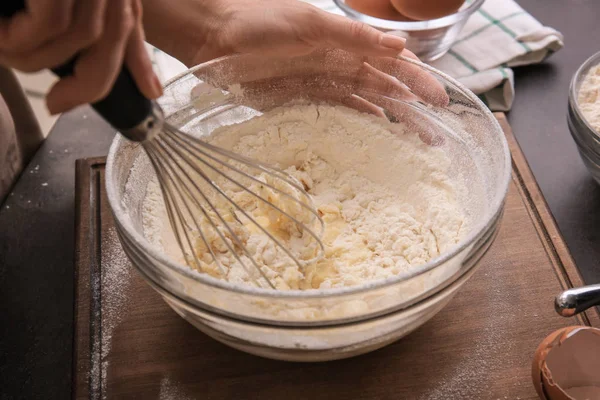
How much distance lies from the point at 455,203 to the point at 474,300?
0.46 feet

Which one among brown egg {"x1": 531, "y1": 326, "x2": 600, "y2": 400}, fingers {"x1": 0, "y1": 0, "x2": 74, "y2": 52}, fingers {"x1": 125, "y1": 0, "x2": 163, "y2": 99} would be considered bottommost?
brown egg {"x1": 531, "y1": 326, "x2": 600, "y2": 400}

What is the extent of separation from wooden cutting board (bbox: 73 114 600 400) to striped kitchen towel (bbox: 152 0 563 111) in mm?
446

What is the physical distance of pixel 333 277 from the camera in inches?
30.0

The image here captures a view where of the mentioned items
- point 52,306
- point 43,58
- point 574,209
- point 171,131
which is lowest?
point 52,306

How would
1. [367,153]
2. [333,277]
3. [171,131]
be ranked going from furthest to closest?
[367,153]
[333,277]
[171,131]

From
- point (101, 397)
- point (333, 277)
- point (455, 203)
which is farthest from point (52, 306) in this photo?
point (455, 203)

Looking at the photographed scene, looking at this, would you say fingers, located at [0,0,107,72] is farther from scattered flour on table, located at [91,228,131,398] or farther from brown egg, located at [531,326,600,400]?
brown egg, located at [531,326,600,400]

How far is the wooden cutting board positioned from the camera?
0.72 metres

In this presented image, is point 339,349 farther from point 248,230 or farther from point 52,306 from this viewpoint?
point 52,306

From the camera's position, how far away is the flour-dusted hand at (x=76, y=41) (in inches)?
17.8

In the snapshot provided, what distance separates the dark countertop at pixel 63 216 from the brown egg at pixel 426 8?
0.24m

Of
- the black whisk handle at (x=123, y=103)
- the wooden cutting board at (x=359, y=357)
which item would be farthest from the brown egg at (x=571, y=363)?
the black whisk handle at (x=123, y=103)

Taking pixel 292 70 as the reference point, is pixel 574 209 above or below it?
below

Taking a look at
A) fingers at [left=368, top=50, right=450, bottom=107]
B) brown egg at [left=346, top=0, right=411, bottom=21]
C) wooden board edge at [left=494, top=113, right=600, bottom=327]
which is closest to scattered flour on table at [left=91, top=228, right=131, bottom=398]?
fingers at [left=368, top=50, right=450, bottom=107]
